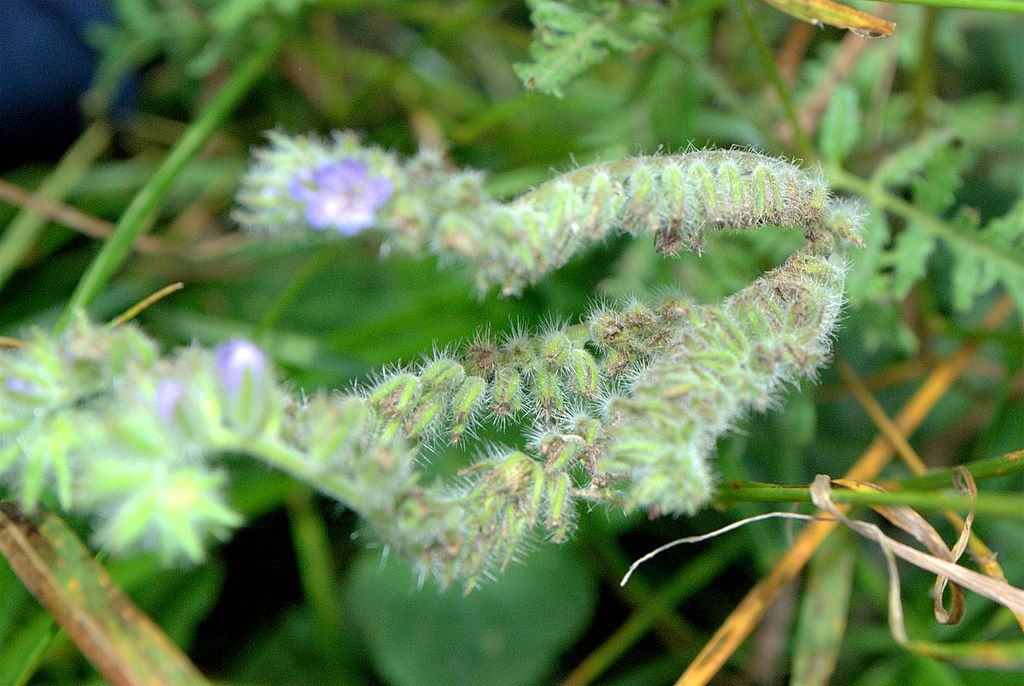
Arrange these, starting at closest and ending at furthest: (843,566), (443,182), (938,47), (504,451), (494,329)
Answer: (443,182) → (504,451) → (843,566) → (494,329) → (938,47)

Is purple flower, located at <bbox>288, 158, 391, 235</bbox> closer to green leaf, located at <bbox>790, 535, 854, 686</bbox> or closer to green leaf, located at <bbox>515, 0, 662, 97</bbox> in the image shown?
green leaf, located at <bbox>515, 0, 662, 97</bbox>

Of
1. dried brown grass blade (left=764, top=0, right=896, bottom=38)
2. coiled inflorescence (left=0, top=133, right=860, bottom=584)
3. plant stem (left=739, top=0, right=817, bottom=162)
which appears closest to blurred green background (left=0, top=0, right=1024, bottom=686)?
plant stem (left=739, top=0, right=817, bottom=162)

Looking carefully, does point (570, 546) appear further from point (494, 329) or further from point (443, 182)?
point (443, 182)

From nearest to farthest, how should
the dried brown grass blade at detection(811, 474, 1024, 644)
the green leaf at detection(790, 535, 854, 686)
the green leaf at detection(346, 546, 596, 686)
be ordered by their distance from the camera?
the dried brown grass blade at detection(811, 474, 1024, 644) → the green leaf at detection(790, 535, 854, 686) → the green leaf at detection(346, 546, 596, 686)

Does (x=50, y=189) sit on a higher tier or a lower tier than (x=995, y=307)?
higher

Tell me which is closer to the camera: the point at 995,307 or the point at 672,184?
the point at 672,184

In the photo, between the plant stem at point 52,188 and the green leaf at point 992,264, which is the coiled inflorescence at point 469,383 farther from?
the plant stem at point 52,188

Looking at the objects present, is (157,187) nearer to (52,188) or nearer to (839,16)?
(52,188)

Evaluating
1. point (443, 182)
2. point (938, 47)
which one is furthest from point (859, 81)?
Answer: point (443, 182)
